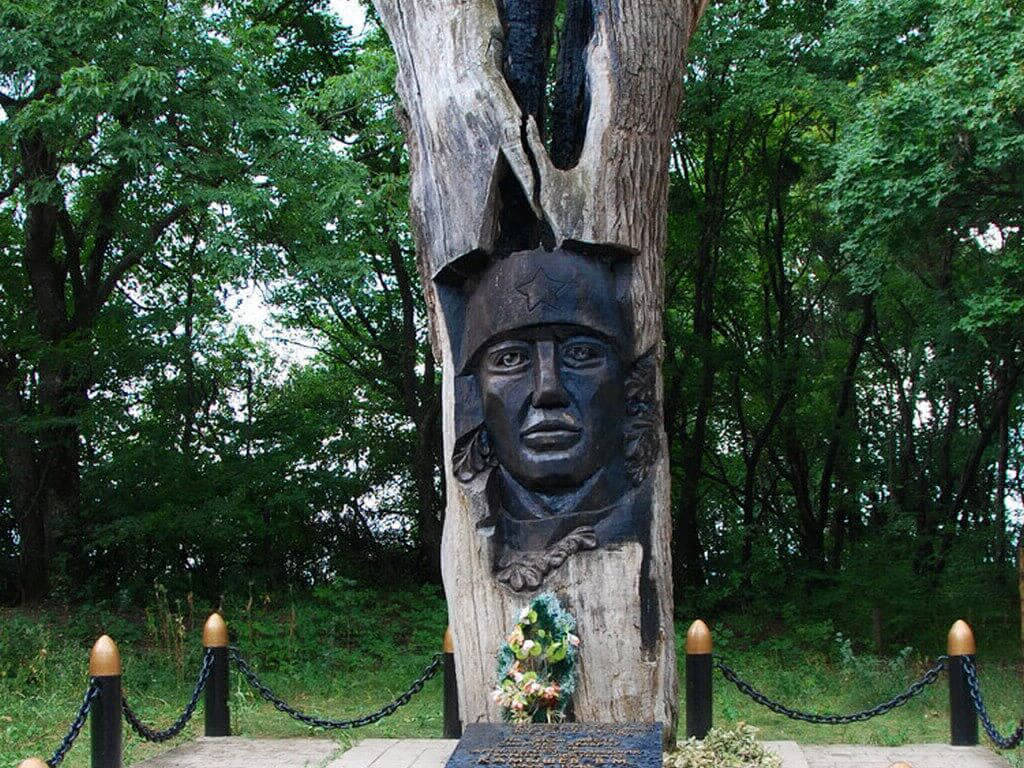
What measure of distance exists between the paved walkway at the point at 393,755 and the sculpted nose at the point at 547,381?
275 centimetres

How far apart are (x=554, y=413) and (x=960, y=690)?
3615 mm

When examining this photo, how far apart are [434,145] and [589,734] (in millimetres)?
3128

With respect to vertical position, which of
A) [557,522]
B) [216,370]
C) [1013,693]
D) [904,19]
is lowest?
[1013,693]

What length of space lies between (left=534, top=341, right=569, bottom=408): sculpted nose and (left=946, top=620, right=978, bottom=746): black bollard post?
3.23m

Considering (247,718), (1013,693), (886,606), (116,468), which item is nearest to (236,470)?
(116,468)

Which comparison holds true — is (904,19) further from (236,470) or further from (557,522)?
(236,470)

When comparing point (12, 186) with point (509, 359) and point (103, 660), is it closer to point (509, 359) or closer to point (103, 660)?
point (103, 660)

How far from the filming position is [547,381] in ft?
17.5

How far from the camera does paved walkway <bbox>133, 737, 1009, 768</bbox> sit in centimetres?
680

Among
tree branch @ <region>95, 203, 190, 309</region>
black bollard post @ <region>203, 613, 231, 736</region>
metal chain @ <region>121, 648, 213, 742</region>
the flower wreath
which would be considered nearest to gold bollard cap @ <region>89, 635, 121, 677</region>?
metal chain @ <region>121, 648, 213, 742</region>

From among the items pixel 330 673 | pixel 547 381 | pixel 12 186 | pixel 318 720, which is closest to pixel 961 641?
pixel 547 381

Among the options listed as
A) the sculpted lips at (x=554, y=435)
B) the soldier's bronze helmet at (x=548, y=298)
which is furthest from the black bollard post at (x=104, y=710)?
the sculpted lips at (x=554, y=435)

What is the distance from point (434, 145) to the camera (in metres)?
5.93

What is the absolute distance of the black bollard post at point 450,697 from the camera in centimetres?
728
